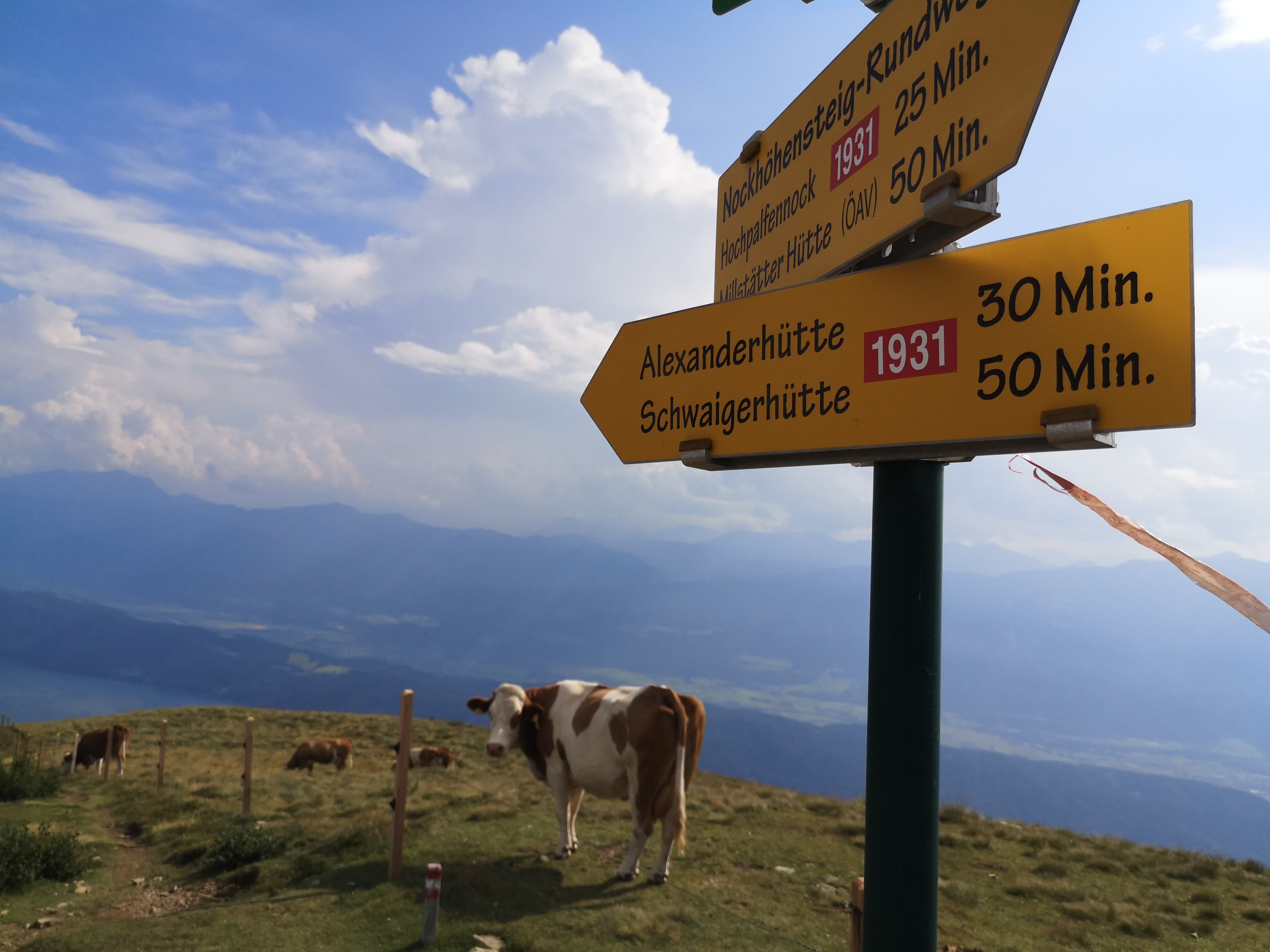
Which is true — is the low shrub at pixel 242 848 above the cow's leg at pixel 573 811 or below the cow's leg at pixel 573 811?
below

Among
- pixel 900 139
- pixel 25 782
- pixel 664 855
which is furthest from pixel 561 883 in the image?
pixel 25 782

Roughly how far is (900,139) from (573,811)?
9.82 metres

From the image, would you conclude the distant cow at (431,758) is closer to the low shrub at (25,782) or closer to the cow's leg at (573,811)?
the low shrub at (25,782)

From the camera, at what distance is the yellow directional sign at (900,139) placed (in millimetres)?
1974

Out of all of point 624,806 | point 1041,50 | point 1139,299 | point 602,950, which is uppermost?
point 1041,50

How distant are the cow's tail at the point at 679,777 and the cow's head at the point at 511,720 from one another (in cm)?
251

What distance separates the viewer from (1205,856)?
11.0 meters

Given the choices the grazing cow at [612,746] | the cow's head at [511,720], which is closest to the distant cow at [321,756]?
the grazing cow at [612,746]

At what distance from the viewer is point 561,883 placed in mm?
8398

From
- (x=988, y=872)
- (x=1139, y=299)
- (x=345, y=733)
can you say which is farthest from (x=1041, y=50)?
(x=345, y=733)

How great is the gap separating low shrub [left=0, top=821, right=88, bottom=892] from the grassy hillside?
1.05ft

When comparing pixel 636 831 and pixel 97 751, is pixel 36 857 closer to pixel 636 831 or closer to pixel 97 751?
pixel 636 831

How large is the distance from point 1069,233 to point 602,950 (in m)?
7.14

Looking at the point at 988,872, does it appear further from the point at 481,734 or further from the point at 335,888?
the point at 481,734
